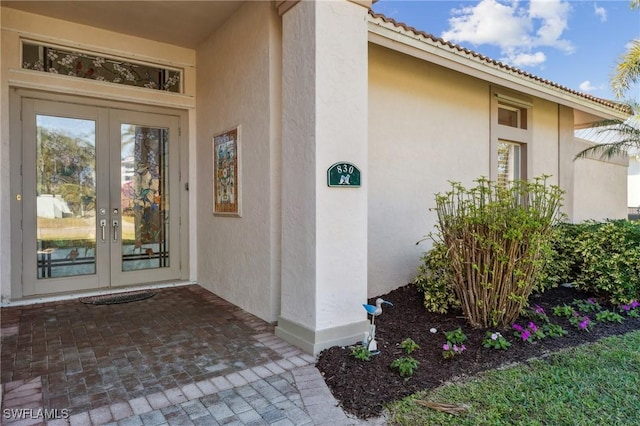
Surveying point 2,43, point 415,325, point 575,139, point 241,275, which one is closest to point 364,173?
point 415,325

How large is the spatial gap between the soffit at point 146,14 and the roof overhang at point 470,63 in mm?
1930

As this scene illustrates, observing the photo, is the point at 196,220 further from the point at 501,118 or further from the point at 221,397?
the point at 501,118

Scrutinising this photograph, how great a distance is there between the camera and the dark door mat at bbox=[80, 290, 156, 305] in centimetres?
525

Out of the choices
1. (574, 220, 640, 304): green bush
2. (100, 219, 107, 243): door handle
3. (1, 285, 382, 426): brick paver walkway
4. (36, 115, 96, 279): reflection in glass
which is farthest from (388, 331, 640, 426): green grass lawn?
(36, 115, 96, 279): reflection in glass

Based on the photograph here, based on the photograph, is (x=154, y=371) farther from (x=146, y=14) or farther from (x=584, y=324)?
(x=146, y=14)

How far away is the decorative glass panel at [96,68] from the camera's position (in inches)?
207

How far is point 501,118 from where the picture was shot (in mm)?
7621

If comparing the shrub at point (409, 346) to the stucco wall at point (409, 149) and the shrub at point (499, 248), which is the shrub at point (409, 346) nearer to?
the shrub at point (499, 248)

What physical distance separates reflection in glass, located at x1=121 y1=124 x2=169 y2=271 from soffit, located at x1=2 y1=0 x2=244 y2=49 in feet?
4.75

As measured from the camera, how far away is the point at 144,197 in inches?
240

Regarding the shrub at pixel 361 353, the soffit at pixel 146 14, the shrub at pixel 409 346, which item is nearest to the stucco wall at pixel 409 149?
the shrub at pixel 409 346

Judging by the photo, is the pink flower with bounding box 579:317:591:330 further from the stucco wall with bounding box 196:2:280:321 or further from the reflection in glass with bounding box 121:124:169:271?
the reflection in glass with bounding box 121:124:169:271

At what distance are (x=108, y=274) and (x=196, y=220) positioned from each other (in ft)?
5.00

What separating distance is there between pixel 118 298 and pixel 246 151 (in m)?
2.87
